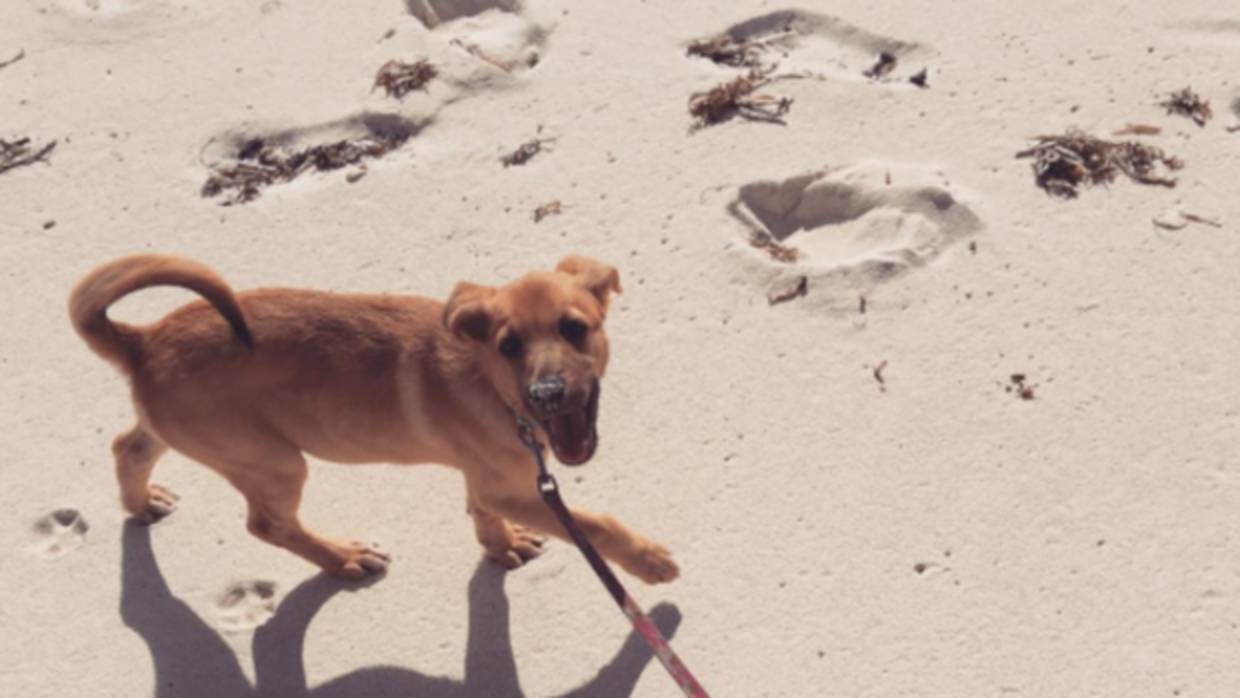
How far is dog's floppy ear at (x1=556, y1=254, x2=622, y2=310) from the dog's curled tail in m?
1.06

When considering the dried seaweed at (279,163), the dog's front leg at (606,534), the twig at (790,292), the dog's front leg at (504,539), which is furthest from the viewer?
the dried seaweed at (279,163)

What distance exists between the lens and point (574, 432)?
11.6ft

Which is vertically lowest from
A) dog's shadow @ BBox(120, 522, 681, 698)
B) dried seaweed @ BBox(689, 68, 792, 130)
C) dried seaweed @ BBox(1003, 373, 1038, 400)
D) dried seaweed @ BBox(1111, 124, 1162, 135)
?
dog's shadow @ BBox(120, 522, 681, 698)

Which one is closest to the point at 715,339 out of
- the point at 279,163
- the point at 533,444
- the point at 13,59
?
the point at 533,444

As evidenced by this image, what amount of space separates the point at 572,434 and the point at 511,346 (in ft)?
1.05

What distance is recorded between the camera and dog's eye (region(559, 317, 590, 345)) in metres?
3.61

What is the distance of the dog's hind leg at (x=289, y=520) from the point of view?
13.8 ft

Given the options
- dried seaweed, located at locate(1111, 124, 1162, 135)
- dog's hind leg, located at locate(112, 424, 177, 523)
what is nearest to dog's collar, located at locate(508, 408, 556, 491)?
dog's hind leg, located at locate(112, 424, 177, 523)

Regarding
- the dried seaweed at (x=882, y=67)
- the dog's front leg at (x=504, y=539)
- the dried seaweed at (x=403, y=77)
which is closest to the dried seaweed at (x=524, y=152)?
the dried seaweed at (x=403, y=77)

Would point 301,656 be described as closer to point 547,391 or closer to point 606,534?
point 606,534

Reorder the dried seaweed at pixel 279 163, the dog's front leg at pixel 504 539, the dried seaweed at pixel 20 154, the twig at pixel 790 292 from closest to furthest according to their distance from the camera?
the dog's front leg at pixel 504 539 → the twig at pixel 790 292 → the dried seaweed at pixel 279 163 → the dried seaweed at pixel 20 154

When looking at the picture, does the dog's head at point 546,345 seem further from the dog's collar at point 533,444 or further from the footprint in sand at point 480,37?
the footprint in sand at point 480,37

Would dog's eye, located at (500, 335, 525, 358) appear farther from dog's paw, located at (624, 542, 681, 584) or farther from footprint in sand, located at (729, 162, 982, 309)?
footprint in sand, located at (729, 162, 982, 309)

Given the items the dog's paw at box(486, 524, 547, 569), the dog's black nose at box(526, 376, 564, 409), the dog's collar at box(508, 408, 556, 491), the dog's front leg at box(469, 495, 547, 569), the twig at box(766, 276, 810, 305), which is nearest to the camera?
the dog's black nose at box(526, 376, 564, 409)
